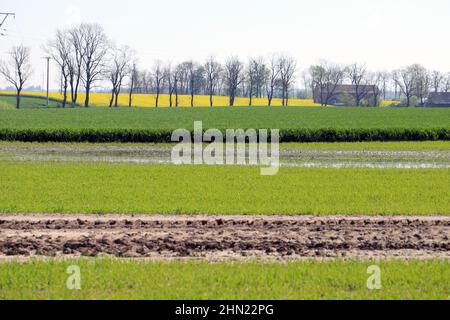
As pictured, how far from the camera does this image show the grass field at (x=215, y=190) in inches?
625

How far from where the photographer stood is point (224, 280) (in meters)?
9.07

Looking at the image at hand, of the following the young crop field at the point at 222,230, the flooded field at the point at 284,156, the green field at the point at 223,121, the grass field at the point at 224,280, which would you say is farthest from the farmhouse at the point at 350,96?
the grass field at the point at 224,280

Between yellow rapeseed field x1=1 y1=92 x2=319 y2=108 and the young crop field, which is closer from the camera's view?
the young crop field

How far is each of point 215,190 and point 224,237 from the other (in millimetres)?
7282

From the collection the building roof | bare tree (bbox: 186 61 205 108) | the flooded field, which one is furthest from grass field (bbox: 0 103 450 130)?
the building roof

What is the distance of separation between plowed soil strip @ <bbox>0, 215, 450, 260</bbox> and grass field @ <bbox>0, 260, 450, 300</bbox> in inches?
36.3

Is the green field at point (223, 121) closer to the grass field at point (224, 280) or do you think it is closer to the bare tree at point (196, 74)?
the grass field at point (224, 280)

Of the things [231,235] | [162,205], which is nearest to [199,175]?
[162,205]

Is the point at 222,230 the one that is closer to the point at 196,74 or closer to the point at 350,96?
the point at 196,74

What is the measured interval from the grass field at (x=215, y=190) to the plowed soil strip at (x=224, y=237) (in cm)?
126

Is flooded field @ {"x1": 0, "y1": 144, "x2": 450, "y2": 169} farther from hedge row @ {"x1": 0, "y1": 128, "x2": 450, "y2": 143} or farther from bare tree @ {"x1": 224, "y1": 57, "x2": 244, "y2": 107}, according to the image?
bare tree @ {"x1": 224, "y1": 57, "x2": 244, "y2": 107}

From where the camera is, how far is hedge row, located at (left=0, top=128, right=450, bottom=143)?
140ft

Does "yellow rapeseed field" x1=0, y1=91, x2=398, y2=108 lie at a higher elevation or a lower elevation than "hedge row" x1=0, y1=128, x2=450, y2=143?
higher

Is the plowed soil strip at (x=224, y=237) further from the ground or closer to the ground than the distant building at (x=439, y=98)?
closer to the ground
